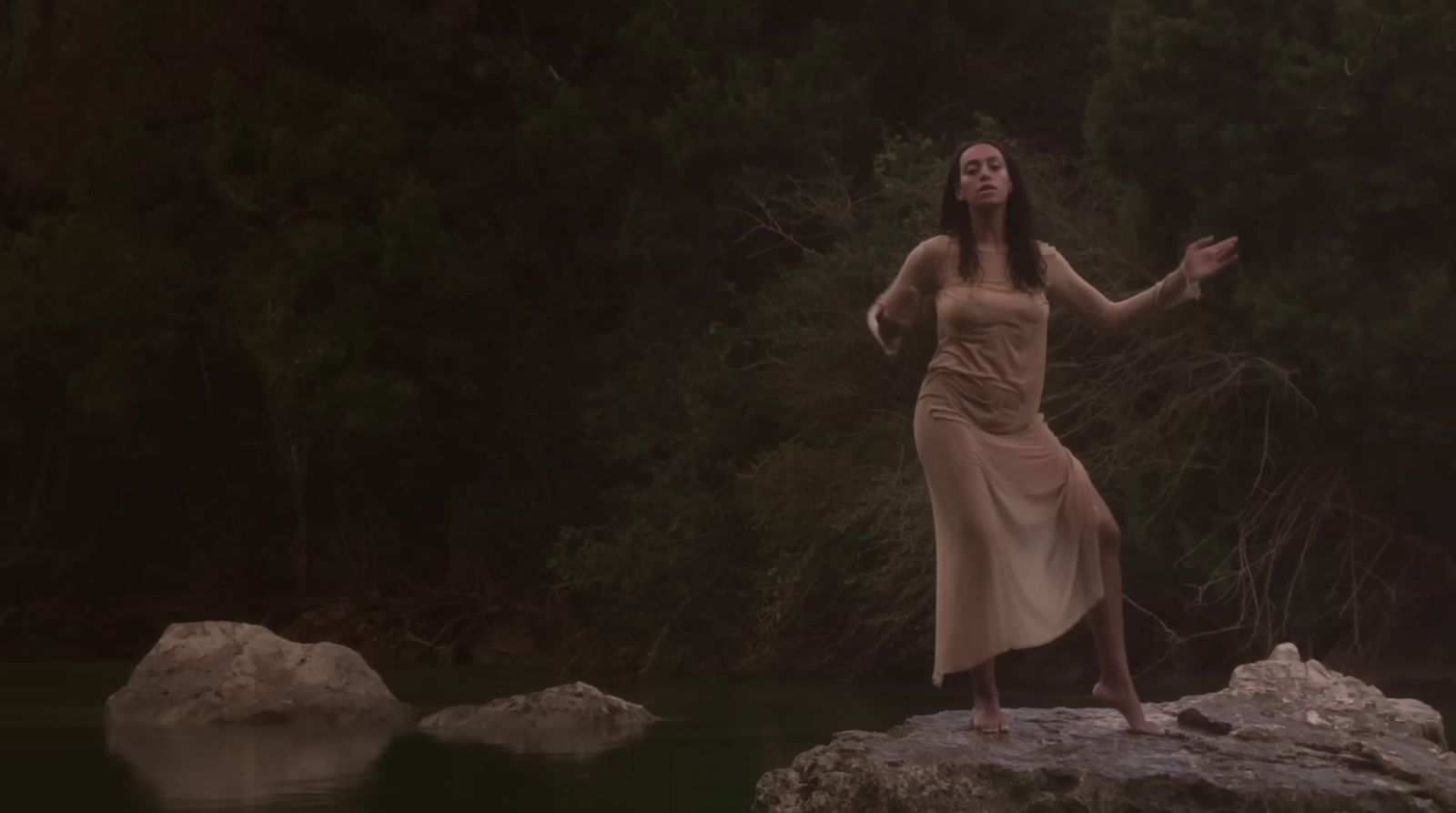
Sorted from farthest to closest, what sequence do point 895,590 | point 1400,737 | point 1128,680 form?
point 895,590, point 1400,737, point 1128,680

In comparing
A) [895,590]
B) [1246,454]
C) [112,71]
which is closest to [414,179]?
[112,71]

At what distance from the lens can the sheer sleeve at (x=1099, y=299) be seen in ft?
29.5

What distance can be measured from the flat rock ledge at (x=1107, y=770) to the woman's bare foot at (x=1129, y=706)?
0.18 feet

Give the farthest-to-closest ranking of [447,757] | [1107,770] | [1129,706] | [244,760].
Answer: [447,757] → [244,760] → [1129,706] → [1107,770]

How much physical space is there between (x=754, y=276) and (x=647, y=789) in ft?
40.5

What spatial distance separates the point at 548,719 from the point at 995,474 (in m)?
7.85

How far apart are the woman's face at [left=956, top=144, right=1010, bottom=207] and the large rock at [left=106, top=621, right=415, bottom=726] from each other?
9016 mm

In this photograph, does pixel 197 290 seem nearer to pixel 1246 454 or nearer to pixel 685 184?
pixel 685 184

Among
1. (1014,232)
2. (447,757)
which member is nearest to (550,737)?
(447,757)

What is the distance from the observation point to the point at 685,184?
23.8m

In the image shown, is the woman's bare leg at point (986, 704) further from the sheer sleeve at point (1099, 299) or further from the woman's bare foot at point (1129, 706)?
the sheer sleeve at point (1099, 299)

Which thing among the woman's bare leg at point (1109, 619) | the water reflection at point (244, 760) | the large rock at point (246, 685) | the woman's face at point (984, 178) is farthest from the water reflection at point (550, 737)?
the woman's face at point (984, 178)

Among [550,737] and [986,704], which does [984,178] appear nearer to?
[986,704]

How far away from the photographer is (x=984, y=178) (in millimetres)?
8836
